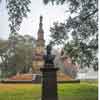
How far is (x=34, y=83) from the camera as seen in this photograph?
1.46m

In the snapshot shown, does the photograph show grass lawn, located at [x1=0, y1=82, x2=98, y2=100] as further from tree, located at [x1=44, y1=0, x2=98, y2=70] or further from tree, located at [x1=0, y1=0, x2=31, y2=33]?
tree, located at [x1=0, y1=0, x2=31, y2=33]

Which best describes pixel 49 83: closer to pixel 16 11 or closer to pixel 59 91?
pixel 59 91

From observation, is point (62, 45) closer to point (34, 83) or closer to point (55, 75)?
point (55, 75)

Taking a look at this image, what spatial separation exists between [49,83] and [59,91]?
80 mm

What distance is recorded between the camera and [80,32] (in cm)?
155

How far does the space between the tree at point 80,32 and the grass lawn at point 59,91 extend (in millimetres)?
143

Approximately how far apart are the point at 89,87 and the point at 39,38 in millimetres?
443

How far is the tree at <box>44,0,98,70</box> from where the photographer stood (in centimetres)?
152

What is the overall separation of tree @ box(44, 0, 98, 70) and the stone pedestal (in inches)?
6.3

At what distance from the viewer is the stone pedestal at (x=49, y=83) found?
57.4 inches

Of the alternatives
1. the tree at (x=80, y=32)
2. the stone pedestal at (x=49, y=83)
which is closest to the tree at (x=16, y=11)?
the tree at (x=80, y=32)

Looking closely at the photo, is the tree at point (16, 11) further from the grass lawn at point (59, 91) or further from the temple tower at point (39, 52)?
the grass lawn at point (59, 91)

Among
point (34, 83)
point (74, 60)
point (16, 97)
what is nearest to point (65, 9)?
point (74, 60)

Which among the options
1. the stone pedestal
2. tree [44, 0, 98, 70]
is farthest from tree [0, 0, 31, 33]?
the stone pedestal
